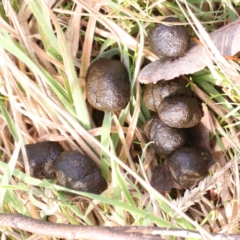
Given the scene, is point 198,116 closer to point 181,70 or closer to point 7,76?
point 181,70

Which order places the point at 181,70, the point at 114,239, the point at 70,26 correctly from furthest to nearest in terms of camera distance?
the point at 70,26 < the point at 181,70 < the point at 114,239

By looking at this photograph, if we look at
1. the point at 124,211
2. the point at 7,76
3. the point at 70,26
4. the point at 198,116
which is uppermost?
the point at 70,26

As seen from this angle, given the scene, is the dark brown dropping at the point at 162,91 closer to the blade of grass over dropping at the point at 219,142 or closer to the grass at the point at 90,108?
the grass at the point at 90,108

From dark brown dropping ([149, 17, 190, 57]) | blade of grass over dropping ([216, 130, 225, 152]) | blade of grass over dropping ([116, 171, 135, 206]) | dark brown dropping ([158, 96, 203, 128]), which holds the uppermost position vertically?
dark brown dropping ([149, 17, 190, 57])

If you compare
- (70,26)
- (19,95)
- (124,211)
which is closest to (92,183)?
(124,211)

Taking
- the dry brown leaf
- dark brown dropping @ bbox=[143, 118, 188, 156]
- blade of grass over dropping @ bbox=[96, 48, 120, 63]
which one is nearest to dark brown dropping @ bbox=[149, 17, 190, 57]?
the dry brown leaf

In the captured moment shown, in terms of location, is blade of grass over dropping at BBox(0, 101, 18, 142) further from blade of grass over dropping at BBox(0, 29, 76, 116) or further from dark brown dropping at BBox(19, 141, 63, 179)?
blade of grass over dropping at BBox(0, 29, 76, 116)

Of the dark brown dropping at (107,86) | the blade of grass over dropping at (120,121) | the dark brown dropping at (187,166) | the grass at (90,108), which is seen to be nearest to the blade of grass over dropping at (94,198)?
the grass at (90,108)

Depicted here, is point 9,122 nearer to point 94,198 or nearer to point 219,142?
point 94,198
